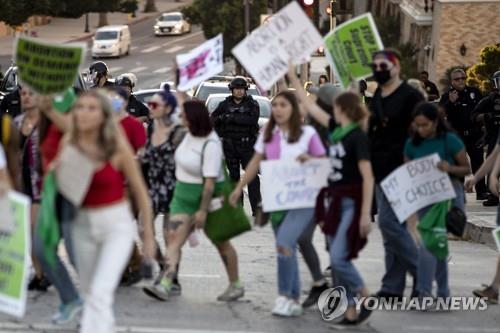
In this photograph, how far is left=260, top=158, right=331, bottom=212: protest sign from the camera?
1072cm

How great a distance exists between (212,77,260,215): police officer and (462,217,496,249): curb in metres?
2.75

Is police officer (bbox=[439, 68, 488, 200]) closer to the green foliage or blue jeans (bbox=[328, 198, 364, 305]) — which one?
blue jeans (bbox=[328, 198, 364, 305])

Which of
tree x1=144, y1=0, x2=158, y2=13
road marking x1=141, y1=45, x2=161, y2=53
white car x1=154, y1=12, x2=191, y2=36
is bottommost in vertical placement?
tree x1=144, y1=0, x2=158, y2=13

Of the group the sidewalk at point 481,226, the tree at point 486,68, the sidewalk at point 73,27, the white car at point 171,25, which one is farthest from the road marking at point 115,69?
the sidewalk at point 481,226

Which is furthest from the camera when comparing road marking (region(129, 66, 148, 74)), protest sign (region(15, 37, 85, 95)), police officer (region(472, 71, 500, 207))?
road marking (region(129, 66, 148, 74))

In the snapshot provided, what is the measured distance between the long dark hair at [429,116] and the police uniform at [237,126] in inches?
259

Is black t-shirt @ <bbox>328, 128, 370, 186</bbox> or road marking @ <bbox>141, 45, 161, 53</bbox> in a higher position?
black t-shirt @ <bbox>328, 128, 370, 186</bbox>

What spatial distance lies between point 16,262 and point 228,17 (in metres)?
56.0

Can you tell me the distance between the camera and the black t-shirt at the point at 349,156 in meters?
10.2

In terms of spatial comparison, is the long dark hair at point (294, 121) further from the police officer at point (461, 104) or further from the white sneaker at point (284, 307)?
the police officer at point (461, 104)

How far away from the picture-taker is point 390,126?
1121 cm

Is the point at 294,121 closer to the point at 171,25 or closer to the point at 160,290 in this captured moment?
the point at 160,290

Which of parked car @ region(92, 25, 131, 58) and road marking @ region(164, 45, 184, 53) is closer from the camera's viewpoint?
parked car @ region(92, 25, 131, 58)

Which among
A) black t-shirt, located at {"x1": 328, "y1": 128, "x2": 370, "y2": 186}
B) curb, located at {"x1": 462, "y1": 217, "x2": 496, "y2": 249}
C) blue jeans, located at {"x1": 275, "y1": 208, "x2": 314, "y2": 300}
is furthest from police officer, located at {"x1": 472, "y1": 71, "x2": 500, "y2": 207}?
black t-shirt, located at {"x1": 328, "y1": 128, "x2": 370, "y2": 186}
